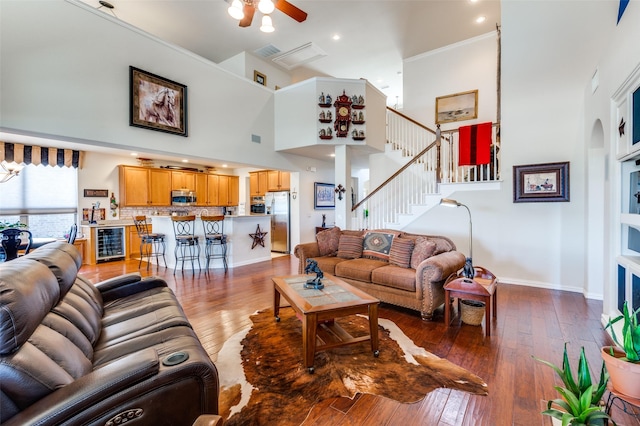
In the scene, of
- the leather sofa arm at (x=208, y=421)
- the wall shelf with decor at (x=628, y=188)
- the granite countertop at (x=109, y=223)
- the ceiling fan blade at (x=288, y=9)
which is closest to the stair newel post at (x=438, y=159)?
the wall shelf with decor at (x=628, y=188)

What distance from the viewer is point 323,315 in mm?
2236

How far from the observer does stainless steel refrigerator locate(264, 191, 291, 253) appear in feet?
24.9

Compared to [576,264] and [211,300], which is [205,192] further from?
[576,264]

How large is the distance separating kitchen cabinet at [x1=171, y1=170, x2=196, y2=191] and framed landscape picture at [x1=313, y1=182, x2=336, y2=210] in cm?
344

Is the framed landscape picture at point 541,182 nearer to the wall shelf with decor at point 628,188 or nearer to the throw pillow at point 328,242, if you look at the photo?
the wall shelf with decor at point 628,188

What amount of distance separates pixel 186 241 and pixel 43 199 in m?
3.48

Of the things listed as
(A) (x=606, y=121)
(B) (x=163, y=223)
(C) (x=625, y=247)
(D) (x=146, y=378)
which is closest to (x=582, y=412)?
(D) (x=146, y=378)

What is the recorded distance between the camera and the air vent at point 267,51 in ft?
21.4

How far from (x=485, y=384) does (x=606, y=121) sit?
10.3ft

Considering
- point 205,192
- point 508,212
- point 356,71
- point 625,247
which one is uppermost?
point 356,71

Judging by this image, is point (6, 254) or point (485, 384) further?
point (6, 254)

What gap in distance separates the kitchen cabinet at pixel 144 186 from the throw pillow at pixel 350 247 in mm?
5472

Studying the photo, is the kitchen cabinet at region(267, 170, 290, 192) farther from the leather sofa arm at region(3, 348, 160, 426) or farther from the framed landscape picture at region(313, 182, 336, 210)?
the leather sofa arm at region(3, 348, 160, 426)

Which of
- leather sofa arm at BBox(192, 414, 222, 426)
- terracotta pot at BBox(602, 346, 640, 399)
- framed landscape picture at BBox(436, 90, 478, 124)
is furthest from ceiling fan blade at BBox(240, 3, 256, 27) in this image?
framed landscape picture at BBox(436, 90, 478, 124)
